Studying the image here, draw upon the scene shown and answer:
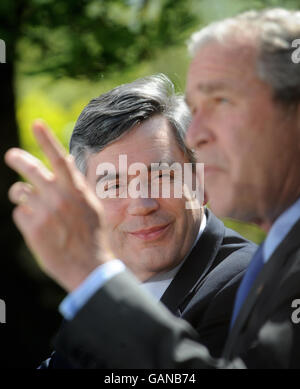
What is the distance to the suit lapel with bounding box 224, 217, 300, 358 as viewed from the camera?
1.96 metres

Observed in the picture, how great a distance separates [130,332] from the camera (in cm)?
176

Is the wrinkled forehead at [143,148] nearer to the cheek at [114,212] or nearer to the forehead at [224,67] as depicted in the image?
the cheek at [114,212]

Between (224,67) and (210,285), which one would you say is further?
(210,285)

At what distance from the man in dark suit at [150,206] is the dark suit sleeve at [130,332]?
1.26 m

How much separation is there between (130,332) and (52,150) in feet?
1.66

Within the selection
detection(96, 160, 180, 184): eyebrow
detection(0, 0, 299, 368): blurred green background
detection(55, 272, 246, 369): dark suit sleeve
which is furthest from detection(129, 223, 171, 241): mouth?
detection(0, 0, 299, 368): blurred green background

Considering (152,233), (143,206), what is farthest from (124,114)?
(152,233)

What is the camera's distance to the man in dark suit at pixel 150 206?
10.5ft

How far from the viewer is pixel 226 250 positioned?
3.23 m

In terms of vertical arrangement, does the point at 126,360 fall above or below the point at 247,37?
below

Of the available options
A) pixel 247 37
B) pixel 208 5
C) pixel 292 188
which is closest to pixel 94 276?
pixel 292 188

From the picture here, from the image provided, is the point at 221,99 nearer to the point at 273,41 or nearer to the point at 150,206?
the point at 273,41

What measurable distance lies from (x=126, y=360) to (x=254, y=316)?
0.41 meters
